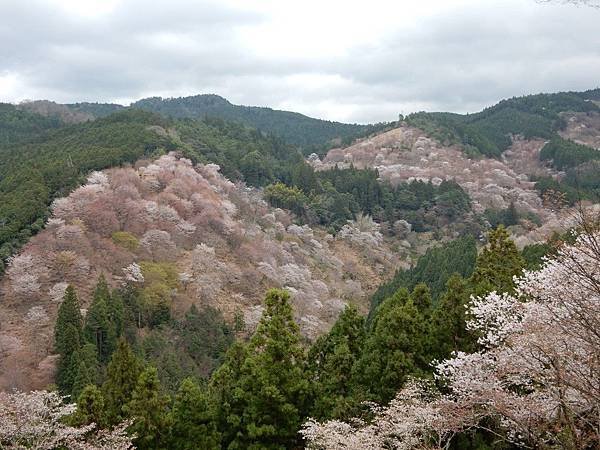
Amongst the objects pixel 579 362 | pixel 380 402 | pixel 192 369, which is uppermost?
pixel 579 362

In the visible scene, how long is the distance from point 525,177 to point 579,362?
90057 millimetres

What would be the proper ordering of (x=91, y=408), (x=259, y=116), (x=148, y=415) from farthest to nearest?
(x=259, y=116) → (x=148, y=415) → (x=91, y=408)

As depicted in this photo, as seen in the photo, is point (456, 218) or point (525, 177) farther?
point (525, 177)

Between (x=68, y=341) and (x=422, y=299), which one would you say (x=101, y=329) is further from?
(x=422, y=299)

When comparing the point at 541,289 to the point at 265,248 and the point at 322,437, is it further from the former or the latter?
the point at 265,248

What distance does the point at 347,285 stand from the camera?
51531 millimetres

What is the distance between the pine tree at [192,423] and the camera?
55.6ft

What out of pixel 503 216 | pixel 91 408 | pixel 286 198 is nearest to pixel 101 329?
pixel 91 408

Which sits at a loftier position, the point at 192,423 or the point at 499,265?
the point at 499,265

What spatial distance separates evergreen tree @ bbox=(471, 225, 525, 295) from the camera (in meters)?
20.8

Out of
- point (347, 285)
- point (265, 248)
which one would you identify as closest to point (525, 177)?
point (347, 285)

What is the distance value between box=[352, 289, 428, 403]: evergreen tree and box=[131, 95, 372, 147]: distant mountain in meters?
130

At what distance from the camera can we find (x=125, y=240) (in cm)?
4059

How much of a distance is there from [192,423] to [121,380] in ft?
10.7
